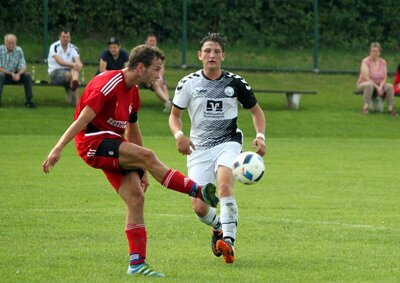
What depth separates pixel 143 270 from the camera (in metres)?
8.05

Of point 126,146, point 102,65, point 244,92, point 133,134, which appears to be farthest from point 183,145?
point 102,65

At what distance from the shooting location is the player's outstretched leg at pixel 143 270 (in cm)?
803

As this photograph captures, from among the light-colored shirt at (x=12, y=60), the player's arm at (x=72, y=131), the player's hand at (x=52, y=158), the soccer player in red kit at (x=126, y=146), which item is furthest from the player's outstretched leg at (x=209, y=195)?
the light-colored shirt at (x=12, y=60)

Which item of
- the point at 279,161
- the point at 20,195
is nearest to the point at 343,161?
the point at 279,161

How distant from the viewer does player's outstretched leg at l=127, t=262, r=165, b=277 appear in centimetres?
803

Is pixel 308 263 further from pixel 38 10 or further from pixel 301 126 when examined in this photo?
pixel 38 10

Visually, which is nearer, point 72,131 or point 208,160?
point 72,131

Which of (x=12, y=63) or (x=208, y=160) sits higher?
(x=208, y=160)

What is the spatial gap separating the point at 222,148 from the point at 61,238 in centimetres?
176

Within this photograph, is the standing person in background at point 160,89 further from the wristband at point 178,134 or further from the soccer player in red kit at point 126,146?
the soccer player in red kit at point 126,146

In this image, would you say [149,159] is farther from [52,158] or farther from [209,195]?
[52,158]

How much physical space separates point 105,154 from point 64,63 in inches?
602

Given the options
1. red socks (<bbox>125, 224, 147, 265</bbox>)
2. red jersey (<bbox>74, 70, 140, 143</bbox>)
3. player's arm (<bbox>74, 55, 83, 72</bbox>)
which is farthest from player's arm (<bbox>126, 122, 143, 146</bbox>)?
player's arm (<bbox>74, 55, 83, 72</bbox>)

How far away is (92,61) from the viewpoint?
27.9 meters
